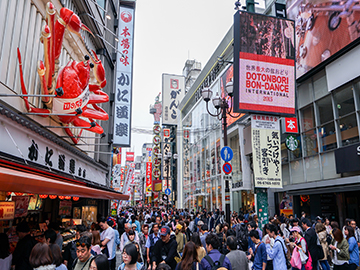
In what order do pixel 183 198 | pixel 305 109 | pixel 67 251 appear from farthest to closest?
pixel 183 198 < pixel 305 109 < pixel 67 251

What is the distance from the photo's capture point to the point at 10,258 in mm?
5664

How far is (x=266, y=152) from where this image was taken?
41.3 feet

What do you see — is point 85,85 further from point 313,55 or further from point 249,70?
point 313,55

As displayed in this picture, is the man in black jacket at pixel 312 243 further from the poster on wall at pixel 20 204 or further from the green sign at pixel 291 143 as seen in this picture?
the green sign at pixel 291 143

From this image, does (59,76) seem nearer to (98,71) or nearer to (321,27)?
(98,71)

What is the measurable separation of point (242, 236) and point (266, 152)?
4441 mm

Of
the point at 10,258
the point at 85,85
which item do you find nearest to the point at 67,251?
the point at 10,258

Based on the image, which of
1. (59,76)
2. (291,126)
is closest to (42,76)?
(59,76)

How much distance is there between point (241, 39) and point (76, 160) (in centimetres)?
968

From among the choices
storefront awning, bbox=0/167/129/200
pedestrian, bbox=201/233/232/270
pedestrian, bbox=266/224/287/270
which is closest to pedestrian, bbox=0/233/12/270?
storefront awning, bbox=0/167/129/200

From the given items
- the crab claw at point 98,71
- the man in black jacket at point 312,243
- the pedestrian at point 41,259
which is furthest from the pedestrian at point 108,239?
the crab claw at point 98,71

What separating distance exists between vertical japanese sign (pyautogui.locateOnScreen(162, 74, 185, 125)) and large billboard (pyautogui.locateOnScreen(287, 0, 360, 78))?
3742 centimetres

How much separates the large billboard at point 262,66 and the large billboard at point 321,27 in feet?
10.6

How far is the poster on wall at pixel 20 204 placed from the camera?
1022 centimetres
